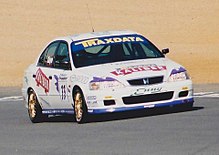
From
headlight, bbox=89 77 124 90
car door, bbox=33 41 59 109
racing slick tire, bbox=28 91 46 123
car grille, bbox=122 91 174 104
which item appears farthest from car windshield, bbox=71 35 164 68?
racing slick tire, bbox=28 91 46 123

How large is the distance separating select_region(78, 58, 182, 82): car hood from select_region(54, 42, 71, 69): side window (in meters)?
0.45

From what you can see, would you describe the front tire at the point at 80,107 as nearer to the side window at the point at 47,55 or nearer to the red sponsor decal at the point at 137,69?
the red sponsor decal at the point at 137,69

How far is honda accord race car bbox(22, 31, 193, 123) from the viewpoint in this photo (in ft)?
46.3

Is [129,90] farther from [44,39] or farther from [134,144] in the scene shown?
[44,39]

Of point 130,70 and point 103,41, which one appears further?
point 103,41

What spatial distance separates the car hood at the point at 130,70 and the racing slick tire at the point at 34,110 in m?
1.64

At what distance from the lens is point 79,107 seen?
14453 millimetres

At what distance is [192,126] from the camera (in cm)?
1304

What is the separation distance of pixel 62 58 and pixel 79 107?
4.06 ft

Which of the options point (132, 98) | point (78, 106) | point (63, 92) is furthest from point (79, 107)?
point (132, 98)

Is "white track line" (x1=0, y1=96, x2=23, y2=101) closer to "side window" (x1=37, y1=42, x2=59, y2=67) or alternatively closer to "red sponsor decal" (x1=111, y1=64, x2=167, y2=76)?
"side window" (x1=37, y1=42, x2=59, y2=67)

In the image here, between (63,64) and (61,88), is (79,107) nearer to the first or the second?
(61,88)

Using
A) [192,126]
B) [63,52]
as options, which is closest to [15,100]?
[63,52]

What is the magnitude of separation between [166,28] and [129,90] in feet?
84.9
